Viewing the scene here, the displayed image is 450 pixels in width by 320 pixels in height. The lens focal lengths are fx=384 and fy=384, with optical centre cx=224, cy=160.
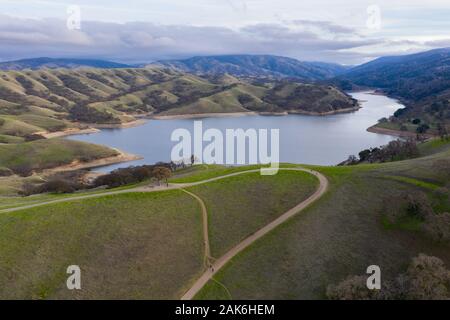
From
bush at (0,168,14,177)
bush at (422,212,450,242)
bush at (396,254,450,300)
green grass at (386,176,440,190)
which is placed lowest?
bush at (0,168,14,177)

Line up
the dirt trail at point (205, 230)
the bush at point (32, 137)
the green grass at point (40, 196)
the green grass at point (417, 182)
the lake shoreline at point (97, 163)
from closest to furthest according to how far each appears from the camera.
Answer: the dirt trail at point (205, 230) < the green grass at point (417, 182) < the green grass at point (40, 196) < the lake shoreline at point (97, 163) < the bush at point (32, 137)

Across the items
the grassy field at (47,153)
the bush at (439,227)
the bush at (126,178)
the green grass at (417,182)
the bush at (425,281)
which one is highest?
the green grass at (417,182)

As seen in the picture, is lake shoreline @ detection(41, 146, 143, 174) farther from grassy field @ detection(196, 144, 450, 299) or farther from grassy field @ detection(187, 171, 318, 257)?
grassy field @ detection(196, 144, 450, 299)

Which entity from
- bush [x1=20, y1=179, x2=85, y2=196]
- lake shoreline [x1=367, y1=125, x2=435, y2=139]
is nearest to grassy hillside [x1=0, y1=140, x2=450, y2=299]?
bush [x1=20, y1=179, x2=85, y2=196]

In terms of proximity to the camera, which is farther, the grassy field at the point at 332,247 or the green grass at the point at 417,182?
the green grass at the point at 417,182

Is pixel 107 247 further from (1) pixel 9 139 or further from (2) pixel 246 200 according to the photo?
(1) pixel 9 139

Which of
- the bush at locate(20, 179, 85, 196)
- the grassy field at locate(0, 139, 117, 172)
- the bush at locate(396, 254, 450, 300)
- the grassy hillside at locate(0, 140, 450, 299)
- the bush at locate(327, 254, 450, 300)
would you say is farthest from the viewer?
the grassy field at locate(0, 139, 117, 172)

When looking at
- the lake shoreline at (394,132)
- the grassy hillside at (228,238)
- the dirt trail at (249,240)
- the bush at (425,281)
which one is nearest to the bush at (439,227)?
the grassy hillside at (228,238)

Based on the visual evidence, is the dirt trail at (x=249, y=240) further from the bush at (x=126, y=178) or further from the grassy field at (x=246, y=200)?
the bush at (x=126, y=178)
